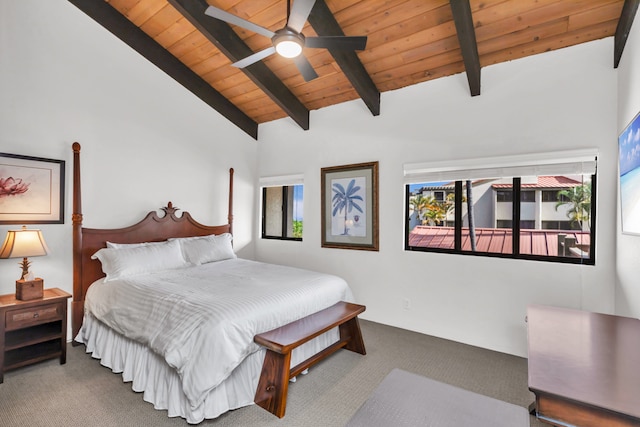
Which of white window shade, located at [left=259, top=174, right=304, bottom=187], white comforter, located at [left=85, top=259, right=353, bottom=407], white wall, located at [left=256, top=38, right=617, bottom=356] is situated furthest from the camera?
white window shade, located at [left=259, top=174, right=304, bottom=187]

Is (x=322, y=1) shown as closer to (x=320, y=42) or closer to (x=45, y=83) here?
(x=320, y=42)

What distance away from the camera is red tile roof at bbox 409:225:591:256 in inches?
119

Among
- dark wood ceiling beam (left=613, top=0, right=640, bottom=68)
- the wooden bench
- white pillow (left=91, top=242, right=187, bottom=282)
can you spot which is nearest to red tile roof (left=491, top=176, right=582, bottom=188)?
dark wood ceiling beam (left=613, top=0, right=640, bottom=68)

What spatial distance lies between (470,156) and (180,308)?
301cm

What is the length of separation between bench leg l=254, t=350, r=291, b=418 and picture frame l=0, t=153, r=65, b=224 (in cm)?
257

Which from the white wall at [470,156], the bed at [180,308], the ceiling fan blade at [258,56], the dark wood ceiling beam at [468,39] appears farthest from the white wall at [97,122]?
the dark wood ceiling beam at [468,39]

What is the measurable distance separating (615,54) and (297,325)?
11.0 ft

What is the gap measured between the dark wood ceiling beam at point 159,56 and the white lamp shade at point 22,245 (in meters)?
2.33

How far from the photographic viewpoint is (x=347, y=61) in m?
3.30

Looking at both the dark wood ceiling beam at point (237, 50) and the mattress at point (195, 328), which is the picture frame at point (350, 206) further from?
the mattress at point (195, 328)

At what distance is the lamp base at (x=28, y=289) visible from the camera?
2658 millimetres

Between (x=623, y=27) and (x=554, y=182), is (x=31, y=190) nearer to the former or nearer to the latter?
(x=554, y=182)

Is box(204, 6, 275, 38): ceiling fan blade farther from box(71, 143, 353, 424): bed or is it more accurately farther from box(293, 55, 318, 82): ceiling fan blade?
box(71, 143, 353, 424): bed

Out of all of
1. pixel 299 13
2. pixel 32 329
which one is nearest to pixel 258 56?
pixel 299 13
